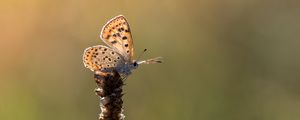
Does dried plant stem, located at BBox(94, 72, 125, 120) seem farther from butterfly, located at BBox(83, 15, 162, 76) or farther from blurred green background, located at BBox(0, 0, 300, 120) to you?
blurred green background, located at BBox(0, 0, 300, 120)

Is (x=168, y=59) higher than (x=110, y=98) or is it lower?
lower

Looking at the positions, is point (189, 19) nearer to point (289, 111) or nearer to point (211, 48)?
point (211, 48)

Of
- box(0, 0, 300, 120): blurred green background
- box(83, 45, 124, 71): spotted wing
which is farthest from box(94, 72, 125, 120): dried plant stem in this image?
box(0, 0, 300, 120): blurred green background

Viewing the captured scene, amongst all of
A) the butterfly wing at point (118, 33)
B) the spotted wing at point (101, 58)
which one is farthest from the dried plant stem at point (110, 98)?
the butterfly wing at point (118, 33)

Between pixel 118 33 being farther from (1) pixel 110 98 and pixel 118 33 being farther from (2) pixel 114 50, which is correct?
(1) pixel 110 98

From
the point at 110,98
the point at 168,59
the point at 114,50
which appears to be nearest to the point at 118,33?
the point at 114,50

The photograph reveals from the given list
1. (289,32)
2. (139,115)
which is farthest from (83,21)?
(289,32)

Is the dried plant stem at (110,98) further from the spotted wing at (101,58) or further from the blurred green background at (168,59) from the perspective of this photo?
the blurred green background at (168,59)
